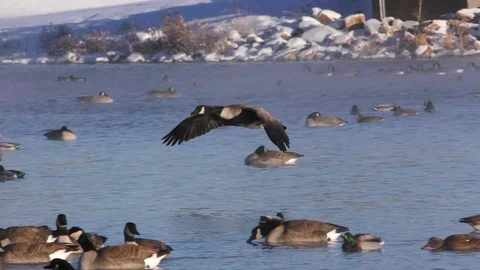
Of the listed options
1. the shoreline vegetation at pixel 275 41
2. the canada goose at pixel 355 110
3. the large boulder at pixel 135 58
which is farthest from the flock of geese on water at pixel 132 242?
the large boulder at pixel 135 58

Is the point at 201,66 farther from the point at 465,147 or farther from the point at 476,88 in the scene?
the point at 465,147

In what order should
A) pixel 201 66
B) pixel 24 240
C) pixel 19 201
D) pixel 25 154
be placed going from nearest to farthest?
1. pixel 24 240
2. pixel 19 201
3. pixel 25 154
4. pixel 201 66

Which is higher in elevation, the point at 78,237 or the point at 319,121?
the point at 78,237

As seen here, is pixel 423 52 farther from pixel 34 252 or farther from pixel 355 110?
pixel 34 252

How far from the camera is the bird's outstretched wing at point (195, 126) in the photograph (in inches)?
604

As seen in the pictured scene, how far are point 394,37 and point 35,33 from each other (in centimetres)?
2331

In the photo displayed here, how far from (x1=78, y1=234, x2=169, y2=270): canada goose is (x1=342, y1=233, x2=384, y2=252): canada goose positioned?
7.13ft

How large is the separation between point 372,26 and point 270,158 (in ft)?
116

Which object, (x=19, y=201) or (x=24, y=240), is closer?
(x=24, y=240)

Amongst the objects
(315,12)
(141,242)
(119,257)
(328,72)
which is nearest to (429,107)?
(328,72)

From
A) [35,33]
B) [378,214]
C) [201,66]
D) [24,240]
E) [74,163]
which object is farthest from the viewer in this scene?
[35,33]

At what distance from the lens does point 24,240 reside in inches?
594

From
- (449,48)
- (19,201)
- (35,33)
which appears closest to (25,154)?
(19,201)

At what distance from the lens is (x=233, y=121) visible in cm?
1483
